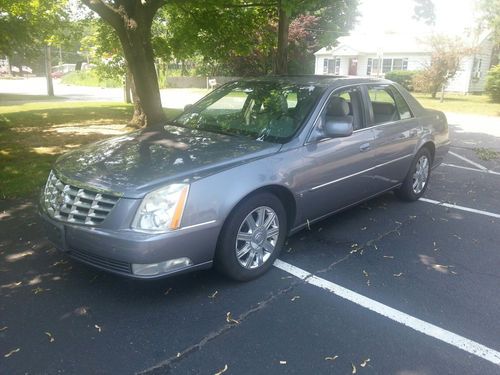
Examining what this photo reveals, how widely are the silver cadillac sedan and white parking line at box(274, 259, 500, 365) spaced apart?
341mm

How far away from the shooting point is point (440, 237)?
4.81 m

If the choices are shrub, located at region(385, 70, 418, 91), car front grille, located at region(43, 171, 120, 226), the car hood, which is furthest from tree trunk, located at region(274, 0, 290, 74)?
shrub, located at region(385, 70, 418, 91)

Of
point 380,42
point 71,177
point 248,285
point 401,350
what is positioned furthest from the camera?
point 380,42

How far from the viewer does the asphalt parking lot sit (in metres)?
2.76

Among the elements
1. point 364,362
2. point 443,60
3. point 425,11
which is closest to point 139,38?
point 364,362

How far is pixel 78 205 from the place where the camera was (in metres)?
3.28

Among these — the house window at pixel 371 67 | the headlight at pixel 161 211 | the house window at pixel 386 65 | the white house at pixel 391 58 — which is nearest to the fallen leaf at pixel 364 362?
the headlight at pixel 161 211

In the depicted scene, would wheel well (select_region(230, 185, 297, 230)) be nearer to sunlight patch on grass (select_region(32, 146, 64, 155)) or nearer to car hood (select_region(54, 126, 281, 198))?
car hood (select_region(54, 126, 281, 198))

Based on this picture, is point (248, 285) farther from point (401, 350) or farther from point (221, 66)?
point (221, 66)

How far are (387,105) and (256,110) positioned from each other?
1.90m

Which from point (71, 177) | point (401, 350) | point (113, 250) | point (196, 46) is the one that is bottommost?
point (401, 350)

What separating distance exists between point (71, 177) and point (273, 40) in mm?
11200

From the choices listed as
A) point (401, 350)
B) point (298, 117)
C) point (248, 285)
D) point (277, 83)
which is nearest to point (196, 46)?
point (277, 83)

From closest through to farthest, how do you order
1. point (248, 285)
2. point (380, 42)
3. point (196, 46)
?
point (248, 285), point (196, 46), point (380, 42)
